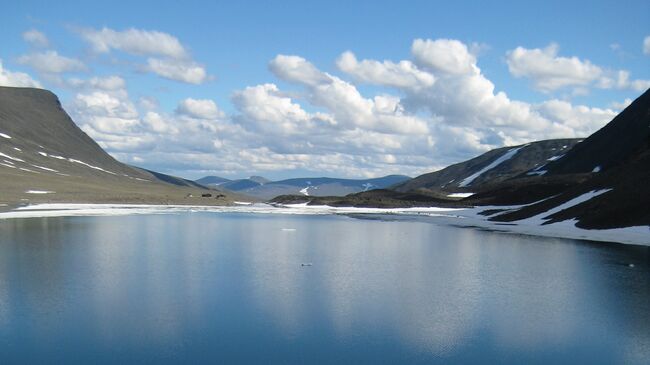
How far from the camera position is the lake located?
63.5ft

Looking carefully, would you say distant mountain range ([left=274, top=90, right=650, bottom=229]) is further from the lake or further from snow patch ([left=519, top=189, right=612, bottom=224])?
the lake

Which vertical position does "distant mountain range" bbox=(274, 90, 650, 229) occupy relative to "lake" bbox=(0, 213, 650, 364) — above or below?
above

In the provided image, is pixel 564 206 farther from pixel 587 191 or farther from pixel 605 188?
pixel 605 188

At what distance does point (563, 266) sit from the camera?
41.3 metres

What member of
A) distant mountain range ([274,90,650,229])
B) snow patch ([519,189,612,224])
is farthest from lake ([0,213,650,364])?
snow patch ([519,189,612,224])

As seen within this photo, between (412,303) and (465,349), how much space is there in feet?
23.0

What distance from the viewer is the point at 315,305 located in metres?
26.1

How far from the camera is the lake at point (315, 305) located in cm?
1936

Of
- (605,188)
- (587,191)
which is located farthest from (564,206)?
(605,188)

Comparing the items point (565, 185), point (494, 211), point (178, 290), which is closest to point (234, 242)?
point (178, 290)

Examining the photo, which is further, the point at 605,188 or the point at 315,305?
the point at 605,188

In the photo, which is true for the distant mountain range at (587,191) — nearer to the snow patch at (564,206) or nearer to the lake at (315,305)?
the snow patch at (564,206)

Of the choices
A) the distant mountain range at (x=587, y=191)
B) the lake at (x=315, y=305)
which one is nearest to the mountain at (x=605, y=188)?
the distant mountain range at (x=587, y=191)

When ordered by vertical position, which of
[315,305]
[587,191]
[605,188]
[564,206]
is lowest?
[315,305]
